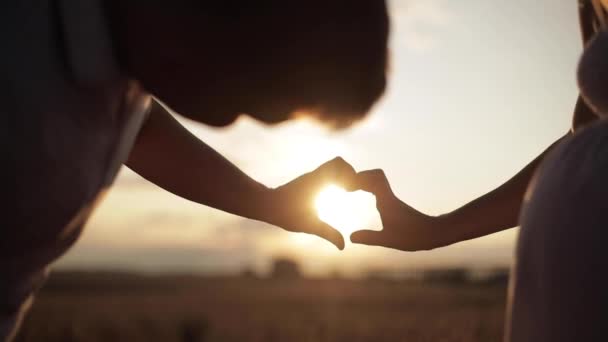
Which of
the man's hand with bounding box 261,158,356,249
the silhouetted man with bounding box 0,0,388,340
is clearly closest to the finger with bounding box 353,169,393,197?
the man's hand with bounding box 261,158,356,249

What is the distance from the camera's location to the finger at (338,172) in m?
1.60

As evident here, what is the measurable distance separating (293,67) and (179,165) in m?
0.58

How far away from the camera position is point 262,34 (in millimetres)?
759

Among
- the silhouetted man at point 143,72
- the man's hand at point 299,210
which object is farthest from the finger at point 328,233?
the silhouetted man at point 143,72

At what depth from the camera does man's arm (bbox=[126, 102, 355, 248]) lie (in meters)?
1.27

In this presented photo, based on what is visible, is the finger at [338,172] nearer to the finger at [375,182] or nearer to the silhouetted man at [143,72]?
Answer: the finger at [375,182]

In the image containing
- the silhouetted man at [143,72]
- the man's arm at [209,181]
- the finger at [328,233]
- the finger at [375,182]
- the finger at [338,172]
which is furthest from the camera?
the finger at [375,182]

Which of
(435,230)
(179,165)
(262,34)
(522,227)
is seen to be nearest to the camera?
(262,34)

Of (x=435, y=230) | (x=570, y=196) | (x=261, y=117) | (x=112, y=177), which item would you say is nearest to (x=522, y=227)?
(x=570, y=196)

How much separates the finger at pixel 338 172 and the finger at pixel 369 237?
0.57 ft

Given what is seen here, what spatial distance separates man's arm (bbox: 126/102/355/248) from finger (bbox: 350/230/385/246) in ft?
1.01

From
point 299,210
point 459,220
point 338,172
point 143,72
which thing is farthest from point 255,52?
point 459,220

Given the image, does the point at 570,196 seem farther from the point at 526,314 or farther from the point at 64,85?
the point at 64,85

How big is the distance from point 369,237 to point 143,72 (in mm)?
1079
